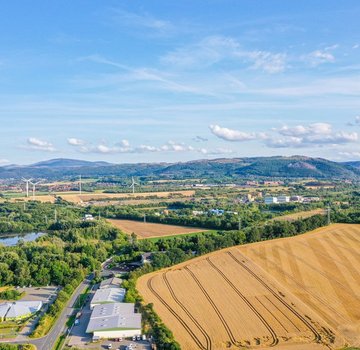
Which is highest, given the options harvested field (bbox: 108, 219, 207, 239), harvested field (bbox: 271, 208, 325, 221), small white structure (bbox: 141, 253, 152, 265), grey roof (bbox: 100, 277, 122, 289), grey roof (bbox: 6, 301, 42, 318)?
harvested field (bbox: 271, 208, 325, 221)

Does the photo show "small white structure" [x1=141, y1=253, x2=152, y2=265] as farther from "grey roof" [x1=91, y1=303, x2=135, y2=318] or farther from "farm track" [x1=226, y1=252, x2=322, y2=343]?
"grey roof" [x1=91, y1=303, x2=135, y2=318]

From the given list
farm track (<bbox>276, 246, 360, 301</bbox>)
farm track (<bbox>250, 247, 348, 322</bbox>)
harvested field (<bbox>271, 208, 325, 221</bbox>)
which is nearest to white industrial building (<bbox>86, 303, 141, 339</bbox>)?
farm track (<bbox>250, 247, 348, 322</bbox>)

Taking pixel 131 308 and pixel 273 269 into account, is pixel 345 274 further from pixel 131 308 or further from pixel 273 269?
pixel 131 308

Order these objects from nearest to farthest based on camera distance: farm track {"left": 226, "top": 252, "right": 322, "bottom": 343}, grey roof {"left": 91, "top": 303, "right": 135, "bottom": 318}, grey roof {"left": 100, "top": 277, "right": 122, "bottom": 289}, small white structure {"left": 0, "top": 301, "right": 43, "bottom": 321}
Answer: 1. farm track {"left": 226, "top": 252, "right": 322, "bottom": 343}
2. grey roof {"left": 91, "top": 303, "right": 135, "bottom": 318}
3. small white structure {"left": 0, "top": 301, "right": 43, "bottom": 321}
4. grey roof {"left": 100, "top": 277, "right": 122, "bottom": 289}

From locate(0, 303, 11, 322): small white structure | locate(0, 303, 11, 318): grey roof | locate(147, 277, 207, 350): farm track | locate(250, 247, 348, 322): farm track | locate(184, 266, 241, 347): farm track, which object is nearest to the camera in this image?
locate(147, 277, 207, 350): farm track

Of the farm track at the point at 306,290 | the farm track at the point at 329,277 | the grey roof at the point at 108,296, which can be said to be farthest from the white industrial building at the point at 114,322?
the farm track at the point at 329,277

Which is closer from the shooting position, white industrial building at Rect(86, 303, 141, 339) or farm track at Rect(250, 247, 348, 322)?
white industrial building at Rect(86, 303, 141, 339)

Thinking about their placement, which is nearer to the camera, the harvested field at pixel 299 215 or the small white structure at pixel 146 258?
the small white structure at pixel 146 258

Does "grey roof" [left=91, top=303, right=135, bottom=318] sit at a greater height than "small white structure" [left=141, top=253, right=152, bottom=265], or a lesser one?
lesser

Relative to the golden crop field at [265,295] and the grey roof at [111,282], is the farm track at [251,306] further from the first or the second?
the grey roof at [111,282]
